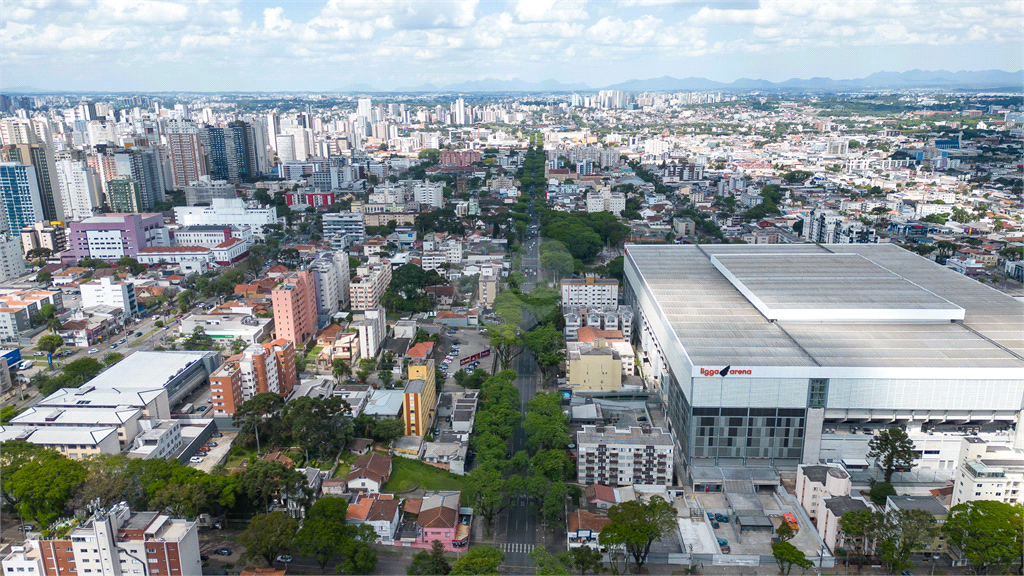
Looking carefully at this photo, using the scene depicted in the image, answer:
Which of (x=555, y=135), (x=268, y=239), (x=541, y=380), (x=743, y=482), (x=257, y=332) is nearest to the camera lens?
(x=743, y=482)

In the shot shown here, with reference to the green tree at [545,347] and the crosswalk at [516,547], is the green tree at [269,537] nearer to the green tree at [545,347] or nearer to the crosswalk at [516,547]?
the crosswalk at [516,547]

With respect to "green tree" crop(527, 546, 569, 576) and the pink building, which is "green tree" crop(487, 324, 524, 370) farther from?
"green tree" crop(527, 546, 569, 576)

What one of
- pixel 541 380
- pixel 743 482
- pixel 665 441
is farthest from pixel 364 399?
pixel 743 482

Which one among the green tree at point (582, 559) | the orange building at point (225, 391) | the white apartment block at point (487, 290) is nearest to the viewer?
the green tree at point (582, 559)

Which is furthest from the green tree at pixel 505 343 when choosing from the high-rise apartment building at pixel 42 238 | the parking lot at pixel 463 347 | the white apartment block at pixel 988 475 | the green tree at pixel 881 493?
the high-rise apartment building at pixel 42 238

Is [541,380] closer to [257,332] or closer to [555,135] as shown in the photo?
[257,332]

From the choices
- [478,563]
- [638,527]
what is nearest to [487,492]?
[478,563]

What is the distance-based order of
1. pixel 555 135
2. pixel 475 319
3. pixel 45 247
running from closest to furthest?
1. pixel 475 319
2. pixel 45 247
3. pixel 555 135

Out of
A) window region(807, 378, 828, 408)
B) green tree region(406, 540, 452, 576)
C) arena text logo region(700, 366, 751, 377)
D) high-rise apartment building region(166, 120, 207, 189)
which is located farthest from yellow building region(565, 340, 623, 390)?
high-rise apartment building region(166, 120, 207, 189)
